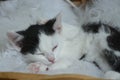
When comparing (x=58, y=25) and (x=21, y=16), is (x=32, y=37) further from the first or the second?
(x=21, y=16)

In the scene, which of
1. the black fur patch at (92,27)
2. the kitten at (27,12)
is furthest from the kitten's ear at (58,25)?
the kitten at (27,12)

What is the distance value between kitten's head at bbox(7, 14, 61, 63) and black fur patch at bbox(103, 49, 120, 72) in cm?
25

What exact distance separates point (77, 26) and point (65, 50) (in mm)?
198

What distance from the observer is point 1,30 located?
1.66m

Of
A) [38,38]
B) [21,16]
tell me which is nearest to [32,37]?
[38,38]

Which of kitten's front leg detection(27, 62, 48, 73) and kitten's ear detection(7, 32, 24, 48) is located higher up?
kitten's ear detection(7, 32, 24, 48)

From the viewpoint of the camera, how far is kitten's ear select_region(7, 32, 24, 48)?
1.27 meters

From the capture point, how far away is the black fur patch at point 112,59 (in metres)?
1.27

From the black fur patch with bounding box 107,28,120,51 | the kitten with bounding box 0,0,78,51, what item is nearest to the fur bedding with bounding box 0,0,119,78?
the kitten with bounding box 0,0,78,51

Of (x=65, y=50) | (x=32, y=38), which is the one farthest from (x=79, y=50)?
(x=32, y=38)

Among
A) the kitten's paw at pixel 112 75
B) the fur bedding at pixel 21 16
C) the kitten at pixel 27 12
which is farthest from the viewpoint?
the kitten at pixel 27 12

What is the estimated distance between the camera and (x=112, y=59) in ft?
4.24

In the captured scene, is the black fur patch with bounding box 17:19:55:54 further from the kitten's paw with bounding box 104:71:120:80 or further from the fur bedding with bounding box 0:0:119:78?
the kitten's paw with bounding box 104:71:120:80

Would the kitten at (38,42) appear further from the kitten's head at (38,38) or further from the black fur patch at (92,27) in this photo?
the black fur patch at (92,27)
